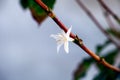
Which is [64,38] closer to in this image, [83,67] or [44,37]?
[83,67]

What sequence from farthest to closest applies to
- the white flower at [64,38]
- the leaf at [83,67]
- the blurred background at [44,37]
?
the blurred background at [44,37] < the leaf at [83,67] < the white flower at [64,38]

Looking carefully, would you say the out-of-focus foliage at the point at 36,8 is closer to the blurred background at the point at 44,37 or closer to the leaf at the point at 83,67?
the leaf at the point at 83,67

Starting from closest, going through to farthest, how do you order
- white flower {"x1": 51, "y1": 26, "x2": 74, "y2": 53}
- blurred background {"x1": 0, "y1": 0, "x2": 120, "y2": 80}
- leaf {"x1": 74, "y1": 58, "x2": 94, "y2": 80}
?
1. white flower {"x1": 51, "y1": 26, "x2": 74, "y2": 53}
2. leaf {"x1": 74, "y1": 58, "x2": 94, "y2": 80}
3. blurred background {"x1": 0, "y1": 0, "x2": 120, "y2": 80}

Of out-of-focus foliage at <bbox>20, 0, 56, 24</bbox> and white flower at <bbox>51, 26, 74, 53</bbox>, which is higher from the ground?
out-of-focus foliage at <bbox>20, 0, 56, 24</bbox>

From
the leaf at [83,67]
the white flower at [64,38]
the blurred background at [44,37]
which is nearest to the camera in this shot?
the white flower at [64,38]

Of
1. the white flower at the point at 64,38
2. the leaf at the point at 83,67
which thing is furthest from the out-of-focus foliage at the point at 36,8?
the leaf at the point at 83,67

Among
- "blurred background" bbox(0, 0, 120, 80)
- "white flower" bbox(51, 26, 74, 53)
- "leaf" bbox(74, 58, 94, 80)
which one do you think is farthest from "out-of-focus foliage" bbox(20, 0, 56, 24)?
"blurred background" bbox(0, 0, 120, 80)

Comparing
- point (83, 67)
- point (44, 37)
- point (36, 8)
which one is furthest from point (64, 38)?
point (44, 37)

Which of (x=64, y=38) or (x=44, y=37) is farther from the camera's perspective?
(x=44, y=37)

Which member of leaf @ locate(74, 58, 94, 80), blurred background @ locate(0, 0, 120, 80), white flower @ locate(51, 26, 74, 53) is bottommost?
white flower @ locate(51, 26, 74, 53)

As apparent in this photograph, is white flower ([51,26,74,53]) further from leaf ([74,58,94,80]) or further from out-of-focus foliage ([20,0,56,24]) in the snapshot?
leaf ([74,58,94,80])

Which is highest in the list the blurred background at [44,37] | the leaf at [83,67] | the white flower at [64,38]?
the blurred background at [44,37]
